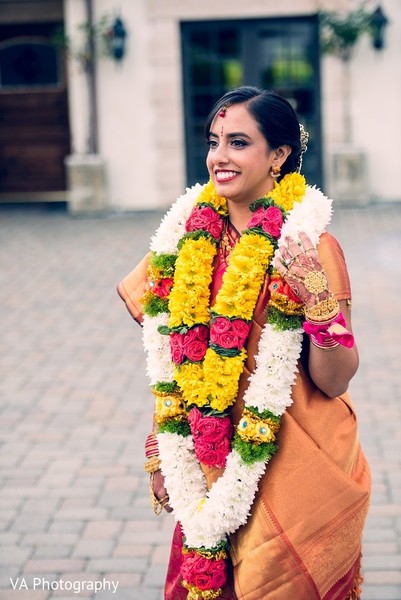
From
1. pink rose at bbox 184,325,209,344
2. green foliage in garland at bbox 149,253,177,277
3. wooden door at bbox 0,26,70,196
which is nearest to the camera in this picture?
pink rose at bbox 184,325,209,344

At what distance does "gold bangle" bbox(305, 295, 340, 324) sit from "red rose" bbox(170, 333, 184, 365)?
465 mm

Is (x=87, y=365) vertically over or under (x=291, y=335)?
under

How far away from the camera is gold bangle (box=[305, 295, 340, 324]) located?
7.64 ft

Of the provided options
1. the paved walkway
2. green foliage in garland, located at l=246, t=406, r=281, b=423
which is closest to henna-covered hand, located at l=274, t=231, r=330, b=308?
green foliage in garland, located at l=246, t=406, r=281, b=423

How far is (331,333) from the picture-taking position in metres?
2.32

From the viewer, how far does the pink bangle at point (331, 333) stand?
2.31 metres

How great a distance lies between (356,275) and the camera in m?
9.20

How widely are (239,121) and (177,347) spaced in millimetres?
650

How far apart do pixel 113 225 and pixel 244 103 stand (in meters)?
10.2

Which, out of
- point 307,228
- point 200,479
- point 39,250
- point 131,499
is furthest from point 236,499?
point 39,250

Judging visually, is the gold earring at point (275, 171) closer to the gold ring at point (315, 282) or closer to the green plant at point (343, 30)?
the gold ring at point (315, 282)

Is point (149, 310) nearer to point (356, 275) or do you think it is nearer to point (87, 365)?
point (87, 365)

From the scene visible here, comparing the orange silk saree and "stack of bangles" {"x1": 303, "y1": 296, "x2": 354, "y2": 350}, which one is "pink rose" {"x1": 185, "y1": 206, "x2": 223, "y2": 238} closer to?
the orange silk saree

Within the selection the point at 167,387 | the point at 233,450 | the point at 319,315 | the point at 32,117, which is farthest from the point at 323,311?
the point at 32,117
